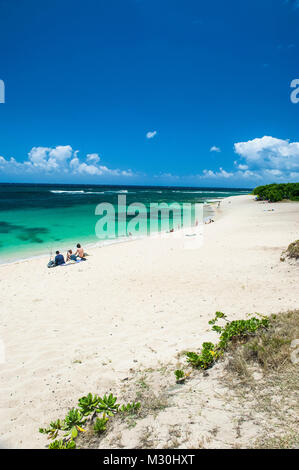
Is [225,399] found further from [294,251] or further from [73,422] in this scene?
[294,251]

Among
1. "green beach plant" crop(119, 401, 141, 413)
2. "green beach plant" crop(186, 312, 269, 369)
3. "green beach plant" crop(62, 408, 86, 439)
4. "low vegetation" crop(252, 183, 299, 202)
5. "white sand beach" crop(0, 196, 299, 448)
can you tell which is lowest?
"white sand beach" crop(0, 196, 299, 448)

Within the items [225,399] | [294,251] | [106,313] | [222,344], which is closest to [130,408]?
[225,399]

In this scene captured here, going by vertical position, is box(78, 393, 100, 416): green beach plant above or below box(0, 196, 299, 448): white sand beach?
above

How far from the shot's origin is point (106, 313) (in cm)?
764

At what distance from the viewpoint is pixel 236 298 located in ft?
25.9

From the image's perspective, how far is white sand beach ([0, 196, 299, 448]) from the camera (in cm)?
443

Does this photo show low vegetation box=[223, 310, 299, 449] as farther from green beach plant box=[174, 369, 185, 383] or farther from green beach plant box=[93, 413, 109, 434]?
green beach plant box=[93, 413, 109, 434]

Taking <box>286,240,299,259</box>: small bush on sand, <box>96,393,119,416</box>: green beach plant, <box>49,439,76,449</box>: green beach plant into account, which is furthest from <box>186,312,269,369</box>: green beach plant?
<box>286,240,299,259</box>: small bush on sand

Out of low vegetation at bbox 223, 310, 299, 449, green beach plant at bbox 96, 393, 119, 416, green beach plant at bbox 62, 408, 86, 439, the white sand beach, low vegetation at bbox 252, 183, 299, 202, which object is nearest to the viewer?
low vegetation at bbox 223, 310, 299, 449

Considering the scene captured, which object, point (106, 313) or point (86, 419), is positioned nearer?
point (86, 419)

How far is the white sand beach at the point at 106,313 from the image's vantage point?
4.43m

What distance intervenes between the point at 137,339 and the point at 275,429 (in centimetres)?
379

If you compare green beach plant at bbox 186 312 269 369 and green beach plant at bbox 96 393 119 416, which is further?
green beach plant at bbox 186 312 269 369

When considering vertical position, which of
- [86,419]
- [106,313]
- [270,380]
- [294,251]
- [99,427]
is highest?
[294,251]
